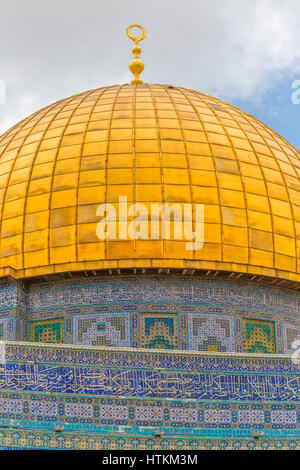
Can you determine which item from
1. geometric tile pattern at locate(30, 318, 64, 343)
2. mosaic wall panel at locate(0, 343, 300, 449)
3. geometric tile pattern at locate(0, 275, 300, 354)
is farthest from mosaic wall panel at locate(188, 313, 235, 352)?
geometric tile pattern at locate(30, 318, 64, 343)

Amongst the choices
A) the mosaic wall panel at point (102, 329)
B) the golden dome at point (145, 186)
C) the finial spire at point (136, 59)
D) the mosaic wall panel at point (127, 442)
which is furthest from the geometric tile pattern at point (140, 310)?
the finial spire at point (136, 59)

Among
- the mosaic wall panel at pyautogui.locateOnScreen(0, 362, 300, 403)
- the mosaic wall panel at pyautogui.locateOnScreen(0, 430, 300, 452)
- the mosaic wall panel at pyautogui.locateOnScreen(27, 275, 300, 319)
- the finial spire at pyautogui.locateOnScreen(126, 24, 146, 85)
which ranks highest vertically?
the finial spire at pyautogui.locateOnScreen(126, 24, 146, 85)

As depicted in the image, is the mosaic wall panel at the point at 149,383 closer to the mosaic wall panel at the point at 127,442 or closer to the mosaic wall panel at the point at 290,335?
the mosaic wall panel at the point at 127,442

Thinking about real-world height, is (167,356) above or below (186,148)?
below

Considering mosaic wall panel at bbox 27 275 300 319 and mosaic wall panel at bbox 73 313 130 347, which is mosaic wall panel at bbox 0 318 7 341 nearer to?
mosaic wall panel at bbox 27 275 300 319
